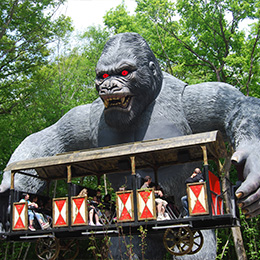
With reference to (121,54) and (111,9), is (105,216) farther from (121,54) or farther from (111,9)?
(111,9)

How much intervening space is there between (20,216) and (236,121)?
4.25 metres

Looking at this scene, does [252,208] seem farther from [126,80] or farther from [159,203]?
[126,80]

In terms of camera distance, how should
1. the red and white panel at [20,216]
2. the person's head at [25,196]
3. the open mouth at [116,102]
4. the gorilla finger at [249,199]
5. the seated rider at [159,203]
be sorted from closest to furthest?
1. the gorilla finger at [249,199]
2. the seated rider at [159,203]
3. the red and white panel at [20,216]
4. the open mouth at [116,102]
5. the person's head at [25,196]

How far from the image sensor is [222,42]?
52.1 ft

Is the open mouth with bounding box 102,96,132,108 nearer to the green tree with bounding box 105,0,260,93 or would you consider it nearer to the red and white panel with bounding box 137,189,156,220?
the red and white panel with bounding box 137,189,156,220

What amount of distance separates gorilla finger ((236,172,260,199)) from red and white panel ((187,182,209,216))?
1.64ft

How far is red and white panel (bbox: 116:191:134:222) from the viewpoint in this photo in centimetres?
Answer: 687

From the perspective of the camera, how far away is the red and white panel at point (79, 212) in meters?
7.15

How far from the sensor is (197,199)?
6398 mm

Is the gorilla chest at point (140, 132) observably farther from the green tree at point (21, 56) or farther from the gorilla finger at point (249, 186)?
the green tree at point (21, 56)

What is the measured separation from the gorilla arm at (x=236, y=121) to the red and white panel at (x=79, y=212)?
8.46 feet

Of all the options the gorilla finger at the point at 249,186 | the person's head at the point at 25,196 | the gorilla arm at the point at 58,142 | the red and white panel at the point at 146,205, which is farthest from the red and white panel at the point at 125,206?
the gorilla arm at the point at 58,142

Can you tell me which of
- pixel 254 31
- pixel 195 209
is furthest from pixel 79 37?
pixel 195 209

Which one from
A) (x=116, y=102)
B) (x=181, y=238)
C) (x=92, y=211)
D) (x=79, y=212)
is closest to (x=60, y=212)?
(x=79, y=212)
